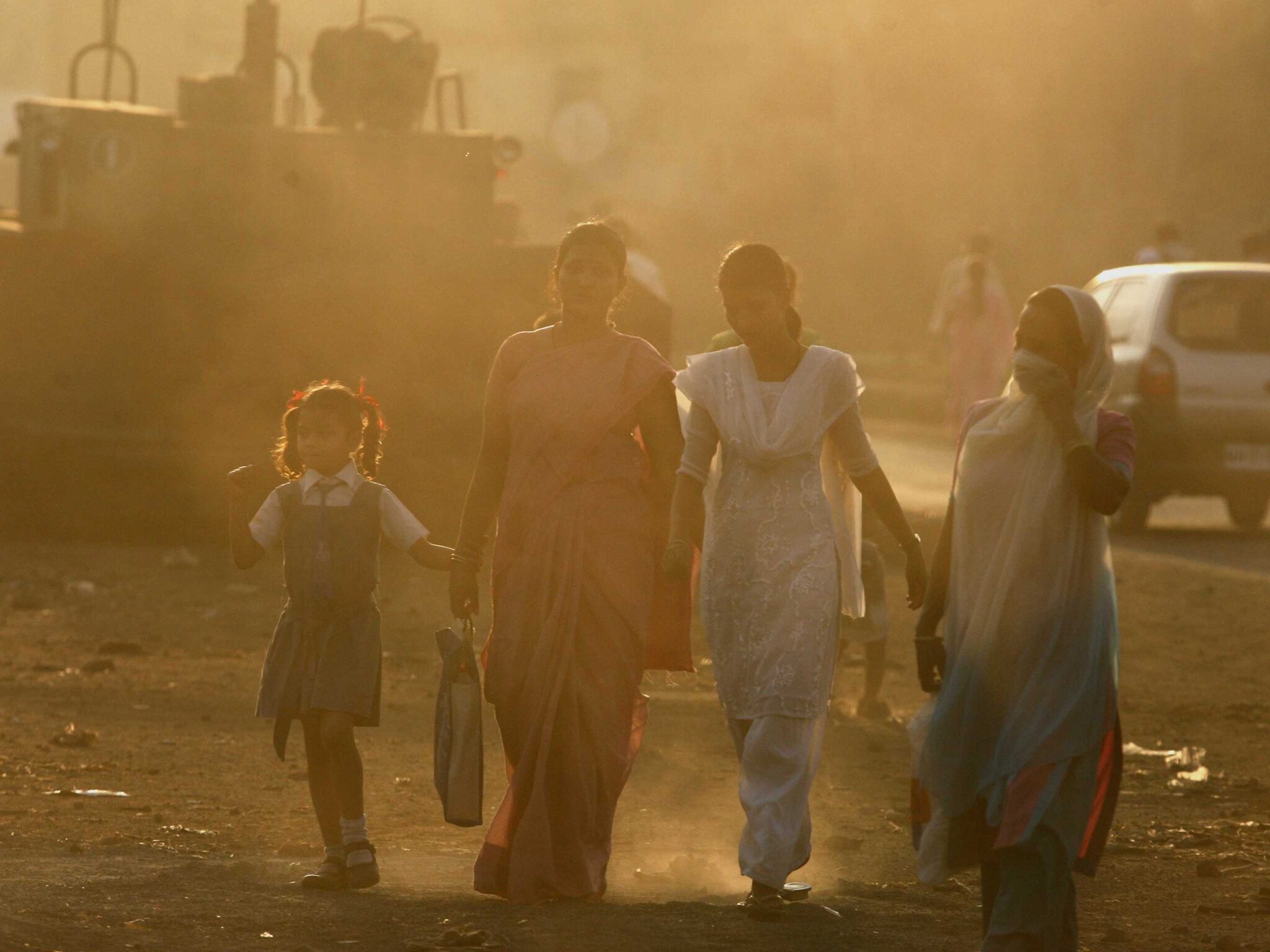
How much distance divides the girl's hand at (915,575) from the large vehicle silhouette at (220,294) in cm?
775

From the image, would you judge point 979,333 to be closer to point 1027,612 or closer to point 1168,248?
point 1168,248

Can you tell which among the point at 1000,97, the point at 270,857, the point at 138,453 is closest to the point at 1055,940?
the point at 270,857

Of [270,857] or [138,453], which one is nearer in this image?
[270,857]

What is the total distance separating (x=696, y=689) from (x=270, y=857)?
12.1 ft

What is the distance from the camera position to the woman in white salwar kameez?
5.65m

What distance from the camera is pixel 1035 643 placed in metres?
4.84

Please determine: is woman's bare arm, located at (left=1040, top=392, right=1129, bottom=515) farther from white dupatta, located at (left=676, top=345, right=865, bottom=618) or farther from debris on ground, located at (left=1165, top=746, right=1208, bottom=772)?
debris on ground, located at (left=1165, top=746, right=1208, bottom=772)

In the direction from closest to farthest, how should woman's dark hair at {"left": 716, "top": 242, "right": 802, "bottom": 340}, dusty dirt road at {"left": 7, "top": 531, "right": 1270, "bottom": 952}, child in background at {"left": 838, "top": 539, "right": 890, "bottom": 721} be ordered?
dusty dirt road at {"left": 7, "top": 531, "right": 1270, "bottom": 952}, woman's dark hair at {"left": 716, "top": 242, "right": 802, "bottom": 340}, child in background at {"left": 838, "top": 539, "right": 890, "bottom": 721}

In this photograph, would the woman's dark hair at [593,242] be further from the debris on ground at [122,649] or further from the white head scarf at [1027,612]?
the debris on ground at [122,649]

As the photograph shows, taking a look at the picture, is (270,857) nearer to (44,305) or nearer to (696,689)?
(696,689)

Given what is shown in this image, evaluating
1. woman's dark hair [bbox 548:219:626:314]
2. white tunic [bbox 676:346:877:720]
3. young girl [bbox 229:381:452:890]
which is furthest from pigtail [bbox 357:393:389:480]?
white tunic [bbox 676:346:877:720]

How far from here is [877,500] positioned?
5805 millimetres

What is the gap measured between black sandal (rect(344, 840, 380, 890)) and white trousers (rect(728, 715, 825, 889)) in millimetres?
850

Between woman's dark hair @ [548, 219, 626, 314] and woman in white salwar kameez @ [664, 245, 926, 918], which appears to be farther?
woman's dark hair @ [548, 219, 626, 314]
